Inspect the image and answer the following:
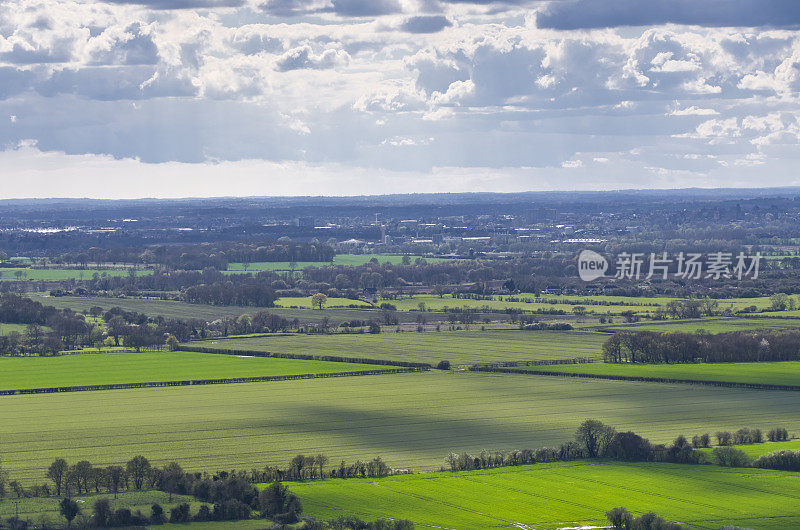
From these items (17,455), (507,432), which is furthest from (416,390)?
(17,455)

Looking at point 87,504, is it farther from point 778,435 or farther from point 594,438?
point 778,435

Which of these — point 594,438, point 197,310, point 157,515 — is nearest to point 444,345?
point 197,310

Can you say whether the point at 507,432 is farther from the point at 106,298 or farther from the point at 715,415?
the point at 106,298

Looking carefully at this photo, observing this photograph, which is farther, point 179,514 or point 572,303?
point 572,303

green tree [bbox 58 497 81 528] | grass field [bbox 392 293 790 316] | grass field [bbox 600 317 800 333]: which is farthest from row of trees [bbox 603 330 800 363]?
green tree [bbox 58 497 81 528]

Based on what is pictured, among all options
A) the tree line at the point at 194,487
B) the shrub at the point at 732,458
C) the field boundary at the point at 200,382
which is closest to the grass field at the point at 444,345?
the field boundary at the point at 200,382

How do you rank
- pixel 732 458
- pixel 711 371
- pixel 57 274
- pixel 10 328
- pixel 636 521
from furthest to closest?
pixel 57 274 → pixel 10 328 → pixel 711 371 → pixel 732 458 → pixel 636 521

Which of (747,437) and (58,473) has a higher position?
(747,437)

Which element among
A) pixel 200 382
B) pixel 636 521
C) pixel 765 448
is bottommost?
pixel 636 521

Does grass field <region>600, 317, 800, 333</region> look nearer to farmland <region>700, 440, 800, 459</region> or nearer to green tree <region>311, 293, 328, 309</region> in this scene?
green tree <region>311, 293, 328, 309</region>
